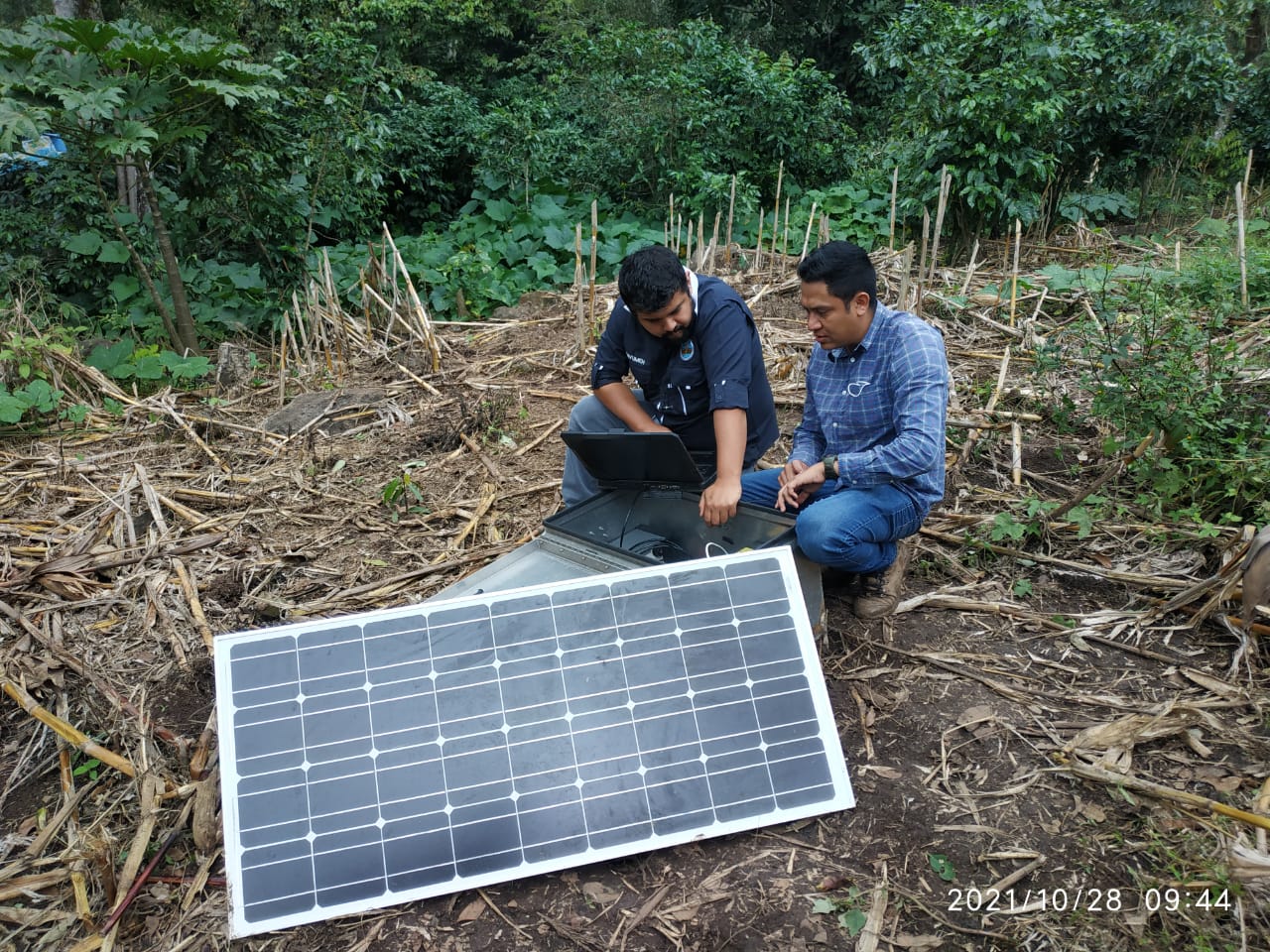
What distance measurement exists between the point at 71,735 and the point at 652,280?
9.41 feet

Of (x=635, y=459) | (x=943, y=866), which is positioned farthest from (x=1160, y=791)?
(x=635, y=459)

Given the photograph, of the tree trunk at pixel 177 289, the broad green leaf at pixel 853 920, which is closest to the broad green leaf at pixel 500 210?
the tree trunk at pixel 177 289

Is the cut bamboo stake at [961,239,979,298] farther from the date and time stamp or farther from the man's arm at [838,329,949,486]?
the date and time stamp

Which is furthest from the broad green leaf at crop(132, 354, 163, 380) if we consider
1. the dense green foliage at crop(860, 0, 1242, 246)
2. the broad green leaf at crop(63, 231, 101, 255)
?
the dense green foliage at crop(860, 0, 1242, 246)

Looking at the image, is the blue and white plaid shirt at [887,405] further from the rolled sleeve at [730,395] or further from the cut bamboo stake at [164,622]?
the cut bamboo stake at [164,622]

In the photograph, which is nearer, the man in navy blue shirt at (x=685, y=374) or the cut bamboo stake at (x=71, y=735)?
the cut bamboo stake at (x=71, y=735)

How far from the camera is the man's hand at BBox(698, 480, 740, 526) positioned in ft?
11.6

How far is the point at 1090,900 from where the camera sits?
2.50 meters

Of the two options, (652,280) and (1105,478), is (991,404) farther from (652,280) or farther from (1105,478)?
(652,280)

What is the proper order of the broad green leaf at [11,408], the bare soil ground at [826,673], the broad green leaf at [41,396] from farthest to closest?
the broad green leaf at [41,396]
the broad green leaf at [11,408]
the bare soil ground at [826,673]

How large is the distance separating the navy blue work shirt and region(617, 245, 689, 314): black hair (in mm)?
229

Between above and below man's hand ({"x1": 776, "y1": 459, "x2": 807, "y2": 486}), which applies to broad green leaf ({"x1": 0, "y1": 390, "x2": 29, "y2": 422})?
below

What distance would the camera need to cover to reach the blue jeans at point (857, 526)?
11.2ft

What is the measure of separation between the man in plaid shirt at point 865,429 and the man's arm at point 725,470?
0.81ft
